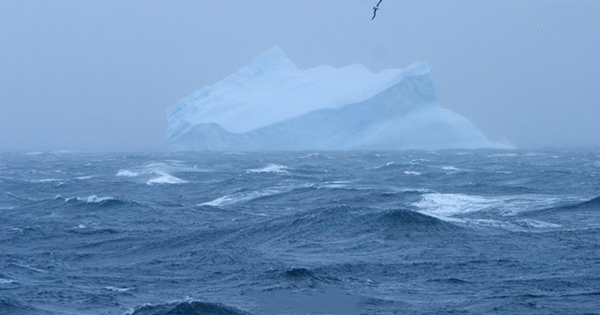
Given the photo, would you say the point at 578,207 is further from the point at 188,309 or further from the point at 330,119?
the point at 330,119

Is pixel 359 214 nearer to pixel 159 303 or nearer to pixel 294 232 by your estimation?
pixel 294 232

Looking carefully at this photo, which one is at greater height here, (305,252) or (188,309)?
(305,252)

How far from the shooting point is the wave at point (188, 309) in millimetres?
8188

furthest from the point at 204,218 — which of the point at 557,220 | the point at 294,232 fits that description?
the point at 557,220

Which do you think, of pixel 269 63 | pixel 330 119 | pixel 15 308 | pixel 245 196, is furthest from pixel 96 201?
pixel 269 63

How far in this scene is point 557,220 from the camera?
14.9 meters

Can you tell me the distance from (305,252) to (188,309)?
387 centimetres

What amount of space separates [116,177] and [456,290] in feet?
74.1

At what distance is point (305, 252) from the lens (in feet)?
39.0

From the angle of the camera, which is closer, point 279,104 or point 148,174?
point 148,174

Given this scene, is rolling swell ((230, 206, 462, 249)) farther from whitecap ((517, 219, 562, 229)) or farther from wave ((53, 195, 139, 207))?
wave ((53, 195, 139, 207))

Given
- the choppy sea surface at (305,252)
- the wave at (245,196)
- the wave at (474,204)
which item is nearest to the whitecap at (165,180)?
the choppy sea surface at (305,252)

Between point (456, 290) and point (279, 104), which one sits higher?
point (279, 104)

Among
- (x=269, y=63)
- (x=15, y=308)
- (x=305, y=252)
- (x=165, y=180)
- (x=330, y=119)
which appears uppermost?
(x=269, y=63)
